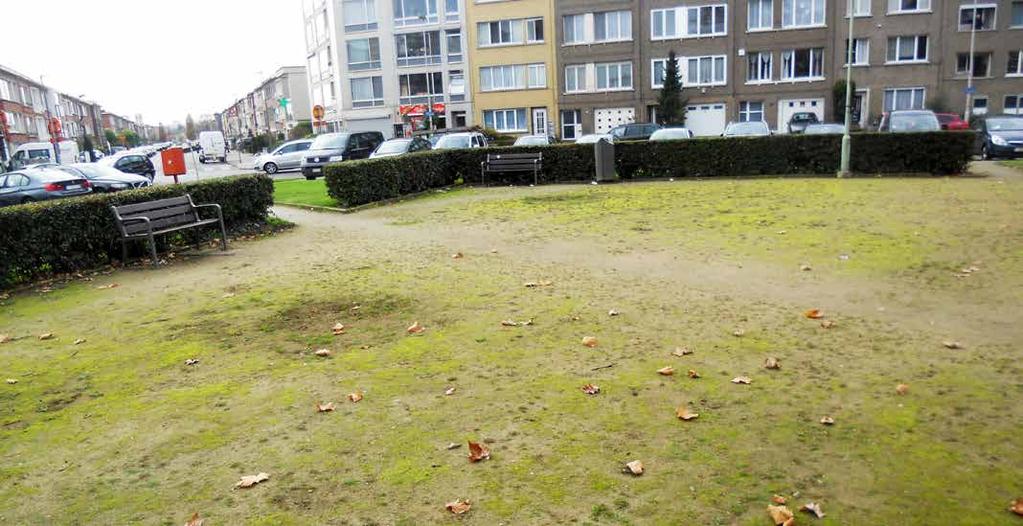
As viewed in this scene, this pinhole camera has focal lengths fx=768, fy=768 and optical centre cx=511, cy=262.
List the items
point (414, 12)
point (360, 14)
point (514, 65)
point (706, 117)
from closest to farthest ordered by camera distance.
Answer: point (706, 117) < point (514, 65) < point (414, 12) < point (360, 14)

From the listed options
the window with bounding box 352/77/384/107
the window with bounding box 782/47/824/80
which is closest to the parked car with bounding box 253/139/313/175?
the window with bounding box 352/77/384/107

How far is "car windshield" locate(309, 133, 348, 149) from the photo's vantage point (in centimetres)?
3159

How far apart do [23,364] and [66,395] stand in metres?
1.25

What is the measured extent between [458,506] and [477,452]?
57 centimetres

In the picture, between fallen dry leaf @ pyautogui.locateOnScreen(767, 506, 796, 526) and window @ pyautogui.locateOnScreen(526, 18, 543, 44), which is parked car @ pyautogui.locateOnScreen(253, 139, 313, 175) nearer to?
window @ pyautogui.locateOnScreen(526, 18, 543, 44)

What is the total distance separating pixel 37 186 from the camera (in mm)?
21922

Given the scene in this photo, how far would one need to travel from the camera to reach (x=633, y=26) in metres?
52.6

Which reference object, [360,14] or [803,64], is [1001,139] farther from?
[360,14]

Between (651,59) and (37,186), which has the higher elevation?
(651,59)

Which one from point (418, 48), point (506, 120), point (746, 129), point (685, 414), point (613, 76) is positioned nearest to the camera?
point (685, 414)

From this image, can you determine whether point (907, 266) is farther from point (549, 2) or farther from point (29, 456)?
point (549, 2)

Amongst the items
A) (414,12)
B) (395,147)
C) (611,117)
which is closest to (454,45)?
(414,12)

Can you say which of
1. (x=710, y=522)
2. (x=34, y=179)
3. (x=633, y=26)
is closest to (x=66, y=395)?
(x=710, y=522)

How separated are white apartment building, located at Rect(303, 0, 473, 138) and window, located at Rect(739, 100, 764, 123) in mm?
20620
